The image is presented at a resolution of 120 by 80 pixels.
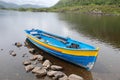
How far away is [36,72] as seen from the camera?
1691 cm

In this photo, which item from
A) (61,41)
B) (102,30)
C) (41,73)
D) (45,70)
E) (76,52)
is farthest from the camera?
(102,30)

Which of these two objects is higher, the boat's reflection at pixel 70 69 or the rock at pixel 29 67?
the rock at pixel 29 67

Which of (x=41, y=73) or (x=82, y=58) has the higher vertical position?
(x=82, y=58)

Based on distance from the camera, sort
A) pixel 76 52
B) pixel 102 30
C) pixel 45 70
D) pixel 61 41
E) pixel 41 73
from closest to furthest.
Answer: pixel 41 73 → pixel 45 70 → pixel 76 52 → pixel 61 41 → pixel 102 30

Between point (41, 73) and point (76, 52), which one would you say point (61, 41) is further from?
point (41, 73)

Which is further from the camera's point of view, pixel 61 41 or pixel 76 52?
pixel 61 41

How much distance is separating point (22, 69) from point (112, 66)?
1045 cm

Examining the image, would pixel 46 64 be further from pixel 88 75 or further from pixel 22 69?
pixel 88 75

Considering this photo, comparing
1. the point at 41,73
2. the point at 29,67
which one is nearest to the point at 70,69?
the point at 41,73

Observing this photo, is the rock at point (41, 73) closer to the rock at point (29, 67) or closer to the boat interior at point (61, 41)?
the rock at point (29, 67)

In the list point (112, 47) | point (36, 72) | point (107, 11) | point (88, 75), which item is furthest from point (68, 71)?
point (107, 11)

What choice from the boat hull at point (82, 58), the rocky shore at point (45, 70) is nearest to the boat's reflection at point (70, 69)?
the boat hull at point (82, 58)

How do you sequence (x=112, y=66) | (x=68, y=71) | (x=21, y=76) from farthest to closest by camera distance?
(x=112, y=66) → (x=68, y=71) → (x=21, y=76)

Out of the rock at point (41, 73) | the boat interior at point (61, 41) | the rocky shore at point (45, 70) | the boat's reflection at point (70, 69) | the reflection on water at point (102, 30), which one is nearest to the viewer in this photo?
the rocky shore at point (45, 70)
